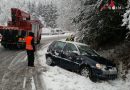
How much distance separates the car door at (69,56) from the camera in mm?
13602

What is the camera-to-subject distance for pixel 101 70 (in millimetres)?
12117

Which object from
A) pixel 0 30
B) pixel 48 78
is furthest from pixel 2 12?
pixel 48 78

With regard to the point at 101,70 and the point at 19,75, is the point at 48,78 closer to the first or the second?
the point at 19,75

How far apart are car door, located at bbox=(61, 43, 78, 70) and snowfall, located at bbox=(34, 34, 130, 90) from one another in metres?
0.43

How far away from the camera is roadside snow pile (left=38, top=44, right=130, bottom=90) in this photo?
36.4 ft

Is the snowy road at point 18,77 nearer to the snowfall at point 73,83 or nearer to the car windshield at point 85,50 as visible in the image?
the snowfall at point 73,83

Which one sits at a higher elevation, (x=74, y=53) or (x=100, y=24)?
(x=100, y=24)

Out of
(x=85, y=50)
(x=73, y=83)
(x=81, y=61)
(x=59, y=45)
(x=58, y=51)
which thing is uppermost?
(x=59, y=45)

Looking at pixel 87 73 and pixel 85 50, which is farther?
pixel 85 50

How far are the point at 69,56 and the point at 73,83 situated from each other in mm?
2500

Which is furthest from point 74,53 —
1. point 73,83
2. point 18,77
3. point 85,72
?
point 18,77

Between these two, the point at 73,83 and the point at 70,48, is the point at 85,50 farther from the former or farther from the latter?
the point at 73,83

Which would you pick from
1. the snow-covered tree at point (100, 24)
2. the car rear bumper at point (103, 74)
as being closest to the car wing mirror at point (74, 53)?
the car rear bumper at point (103, 74)

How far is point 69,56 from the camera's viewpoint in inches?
546
